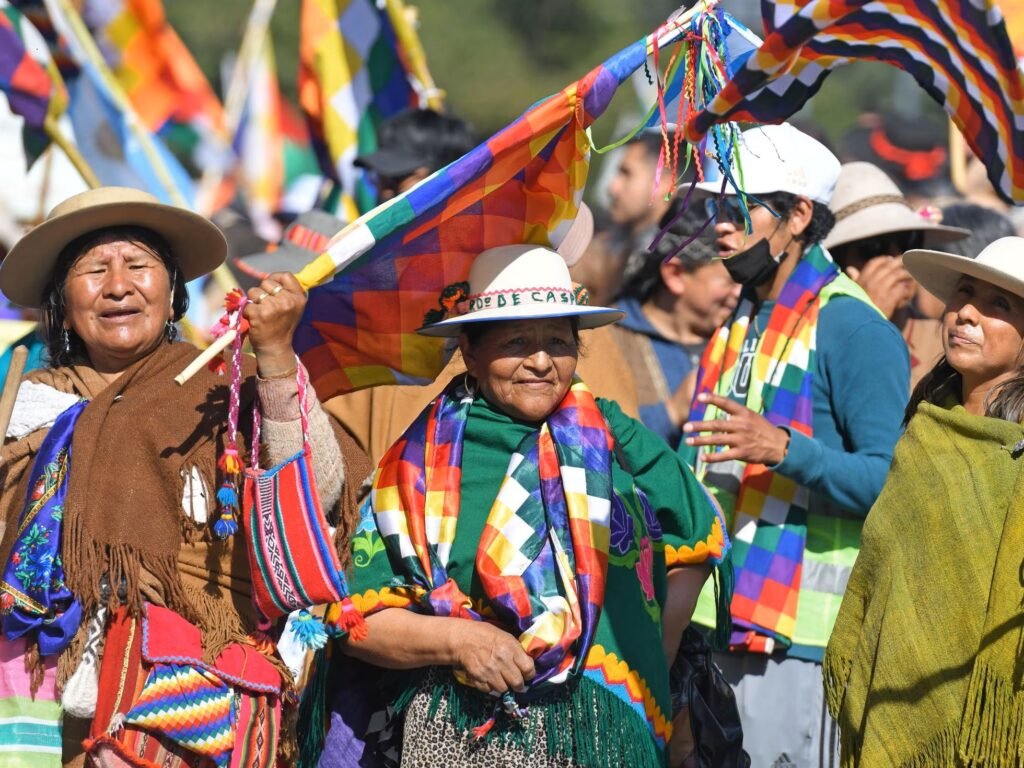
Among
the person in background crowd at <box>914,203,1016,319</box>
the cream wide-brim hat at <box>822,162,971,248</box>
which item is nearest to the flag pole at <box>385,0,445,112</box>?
the person in background crowd at <box>914,203,1016,319</box>

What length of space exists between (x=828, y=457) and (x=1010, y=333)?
3.28 feet

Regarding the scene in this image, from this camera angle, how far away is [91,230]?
4.95 meters

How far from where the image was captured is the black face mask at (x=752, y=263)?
564 centimetres

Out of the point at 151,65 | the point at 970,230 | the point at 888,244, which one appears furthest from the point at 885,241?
the point at 151,65

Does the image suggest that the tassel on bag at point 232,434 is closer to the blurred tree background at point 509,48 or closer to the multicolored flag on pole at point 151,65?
the multicolored flag on pole at point 151,65

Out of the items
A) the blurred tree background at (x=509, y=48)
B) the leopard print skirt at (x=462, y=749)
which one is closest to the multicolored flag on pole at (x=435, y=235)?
the leopard print skirt at (x=462, y=749)

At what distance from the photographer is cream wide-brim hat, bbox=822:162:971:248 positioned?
6.45 m

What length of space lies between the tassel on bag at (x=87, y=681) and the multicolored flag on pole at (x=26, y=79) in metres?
3.58

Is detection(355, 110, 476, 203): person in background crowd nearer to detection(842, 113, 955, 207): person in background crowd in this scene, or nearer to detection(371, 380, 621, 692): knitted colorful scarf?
detection(371, 380, 621, 692): knitted colorful scarf

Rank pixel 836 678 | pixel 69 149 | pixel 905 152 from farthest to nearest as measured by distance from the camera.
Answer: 1. pixel 905 152
2. pixel 69 149
3. pixel 836 678

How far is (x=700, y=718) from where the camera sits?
197 inches

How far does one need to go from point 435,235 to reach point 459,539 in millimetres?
852

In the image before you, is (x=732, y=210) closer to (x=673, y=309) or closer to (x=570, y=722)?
(x=673, y=309)

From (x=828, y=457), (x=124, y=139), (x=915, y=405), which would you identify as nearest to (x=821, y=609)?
(x=828, y=457)
